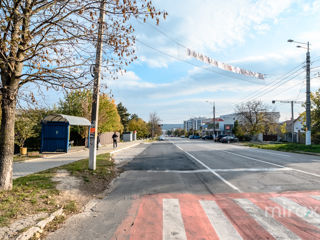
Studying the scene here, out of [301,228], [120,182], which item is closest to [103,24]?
[120,182]

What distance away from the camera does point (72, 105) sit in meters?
26.5

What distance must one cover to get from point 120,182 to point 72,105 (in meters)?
20.9

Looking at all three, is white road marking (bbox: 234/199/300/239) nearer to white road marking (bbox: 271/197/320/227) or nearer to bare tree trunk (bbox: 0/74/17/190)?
white road marking (bbox: 271/197/320/227)

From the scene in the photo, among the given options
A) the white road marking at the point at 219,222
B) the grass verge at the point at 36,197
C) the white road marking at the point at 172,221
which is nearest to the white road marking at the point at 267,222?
the white road marking at the point at 219,222

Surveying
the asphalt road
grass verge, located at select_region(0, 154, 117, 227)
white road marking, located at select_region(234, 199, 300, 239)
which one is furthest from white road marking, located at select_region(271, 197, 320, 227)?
grass verge, located at select_region(0, 154, 117, 227)

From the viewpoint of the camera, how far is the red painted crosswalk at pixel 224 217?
3.68 meters

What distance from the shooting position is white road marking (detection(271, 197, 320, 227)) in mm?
4191

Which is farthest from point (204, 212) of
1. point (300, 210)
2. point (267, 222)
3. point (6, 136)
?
point (6, 136)

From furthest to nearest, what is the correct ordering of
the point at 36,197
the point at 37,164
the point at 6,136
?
the point at 37,164 → the point at 6,136 → the point at 36,197

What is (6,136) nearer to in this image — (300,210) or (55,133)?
(300,210)

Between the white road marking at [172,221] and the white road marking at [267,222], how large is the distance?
4.84ft

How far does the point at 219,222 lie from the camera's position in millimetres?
4195

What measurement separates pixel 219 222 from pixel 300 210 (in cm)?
199

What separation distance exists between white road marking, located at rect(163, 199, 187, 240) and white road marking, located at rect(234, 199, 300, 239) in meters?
1.47
